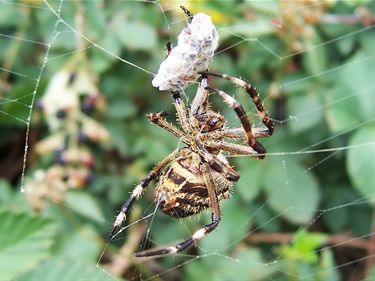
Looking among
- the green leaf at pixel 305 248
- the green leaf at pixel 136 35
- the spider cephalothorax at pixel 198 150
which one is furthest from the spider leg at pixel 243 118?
the green leaf at pixel 136 35

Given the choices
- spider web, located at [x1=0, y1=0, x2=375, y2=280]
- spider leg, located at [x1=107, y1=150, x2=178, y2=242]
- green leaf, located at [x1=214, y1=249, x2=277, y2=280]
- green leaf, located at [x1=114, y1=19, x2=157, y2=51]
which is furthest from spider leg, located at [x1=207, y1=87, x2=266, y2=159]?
green leaf, located at [x1=114, y1=19, x2=157, y2=51]

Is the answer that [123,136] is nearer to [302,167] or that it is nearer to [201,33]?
[302,167]

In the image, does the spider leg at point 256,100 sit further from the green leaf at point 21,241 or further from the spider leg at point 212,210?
the green leaf at point 21,241

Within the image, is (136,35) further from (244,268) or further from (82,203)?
(244,268)

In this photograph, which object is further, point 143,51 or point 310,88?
point 143,51

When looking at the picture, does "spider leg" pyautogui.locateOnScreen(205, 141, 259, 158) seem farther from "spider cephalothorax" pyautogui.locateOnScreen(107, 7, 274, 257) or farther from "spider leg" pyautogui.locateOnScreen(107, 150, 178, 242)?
"spider leg" pyautogui.locateOnScreen(107, 150, 178, 242)

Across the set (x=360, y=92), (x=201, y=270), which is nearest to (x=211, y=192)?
(x=201, y=270)
